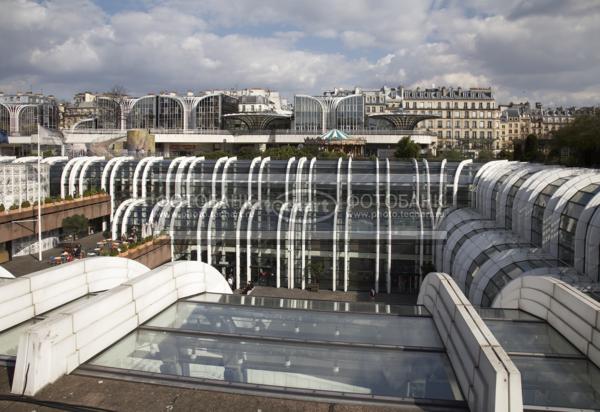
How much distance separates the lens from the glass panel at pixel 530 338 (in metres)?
7.41

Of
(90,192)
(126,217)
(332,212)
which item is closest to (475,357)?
(332,212)

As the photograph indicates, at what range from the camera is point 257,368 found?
6.68 m

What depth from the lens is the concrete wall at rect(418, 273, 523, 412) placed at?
477 centimetres

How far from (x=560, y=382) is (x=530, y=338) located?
57.4 inches

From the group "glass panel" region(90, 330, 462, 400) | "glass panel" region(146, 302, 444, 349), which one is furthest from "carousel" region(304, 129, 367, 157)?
"glass panel" region(90, 330, 462, 400)

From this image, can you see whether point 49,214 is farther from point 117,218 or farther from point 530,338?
point 530,338

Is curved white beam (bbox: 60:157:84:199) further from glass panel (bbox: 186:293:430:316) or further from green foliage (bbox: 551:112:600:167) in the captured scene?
green foliage (bbox: 551:112:600:167)

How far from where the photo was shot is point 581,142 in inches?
1459

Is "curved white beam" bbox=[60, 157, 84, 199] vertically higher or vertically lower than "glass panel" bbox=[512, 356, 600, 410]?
higher

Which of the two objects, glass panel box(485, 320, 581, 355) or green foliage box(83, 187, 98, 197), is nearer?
glass panel box(485, 320, 581, 355)

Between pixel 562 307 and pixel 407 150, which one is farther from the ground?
pixel 407 150

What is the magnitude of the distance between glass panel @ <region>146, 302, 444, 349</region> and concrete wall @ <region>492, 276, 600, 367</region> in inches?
72.4

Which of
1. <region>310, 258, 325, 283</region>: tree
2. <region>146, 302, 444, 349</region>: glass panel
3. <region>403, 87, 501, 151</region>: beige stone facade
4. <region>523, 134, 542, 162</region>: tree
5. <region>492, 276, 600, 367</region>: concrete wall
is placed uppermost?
<region>403, 87, 501, 151</region>: beige stone facade

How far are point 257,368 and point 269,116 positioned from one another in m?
80.5
